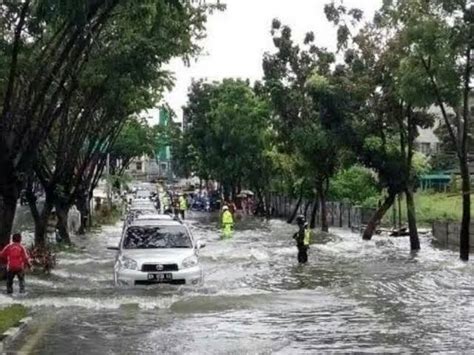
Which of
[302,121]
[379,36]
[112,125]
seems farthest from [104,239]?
[379,36]

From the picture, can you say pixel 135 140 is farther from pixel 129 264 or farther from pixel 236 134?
pixel 129 264

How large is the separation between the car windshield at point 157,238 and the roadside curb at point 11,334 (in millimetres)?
5576

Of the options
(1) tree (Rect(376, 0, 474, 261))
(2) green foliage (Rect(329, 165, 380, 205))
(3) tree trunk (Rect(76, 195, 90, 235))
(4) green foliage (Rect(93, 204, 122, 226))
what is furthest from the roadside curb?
(2) green foliage (Rect(329, 165, 380, 205))

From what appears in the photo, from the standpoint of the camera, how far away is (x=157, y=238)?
1852 centimetres

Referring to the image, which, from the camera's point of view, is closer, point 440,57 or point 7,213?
point 7,213

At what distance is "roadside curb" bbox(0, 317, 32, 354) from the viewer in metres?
10.7

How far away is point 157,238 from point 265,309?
4.52 m

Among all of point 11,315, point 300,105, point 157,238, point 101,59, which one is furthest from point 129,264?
point 300,105

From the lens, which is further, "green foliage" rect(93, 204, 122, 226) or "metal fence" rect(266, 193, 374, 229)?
→ "green foliage" rect(93, 204, 122, 226)

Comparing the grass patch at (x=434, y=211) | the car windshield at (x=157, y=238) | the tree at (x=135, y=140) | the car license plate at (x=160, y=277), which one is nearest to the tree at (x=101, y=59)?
the car windshield at (x=157, y=238)

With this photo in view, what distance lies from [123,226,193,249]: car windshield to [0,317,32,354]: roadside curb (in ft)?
18.3

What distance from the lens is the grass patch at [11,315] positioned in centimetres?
1193

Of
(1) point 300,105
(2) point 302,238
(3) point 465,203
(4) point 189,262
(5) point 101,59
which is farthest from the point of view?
(1) point 300,105

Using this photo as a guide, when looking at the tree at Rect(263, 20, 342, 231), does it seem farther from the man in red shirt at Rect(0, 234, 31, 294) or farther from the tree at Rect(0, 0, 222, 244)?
the man in red shirt at Rect(0, 234, 31, 294)
